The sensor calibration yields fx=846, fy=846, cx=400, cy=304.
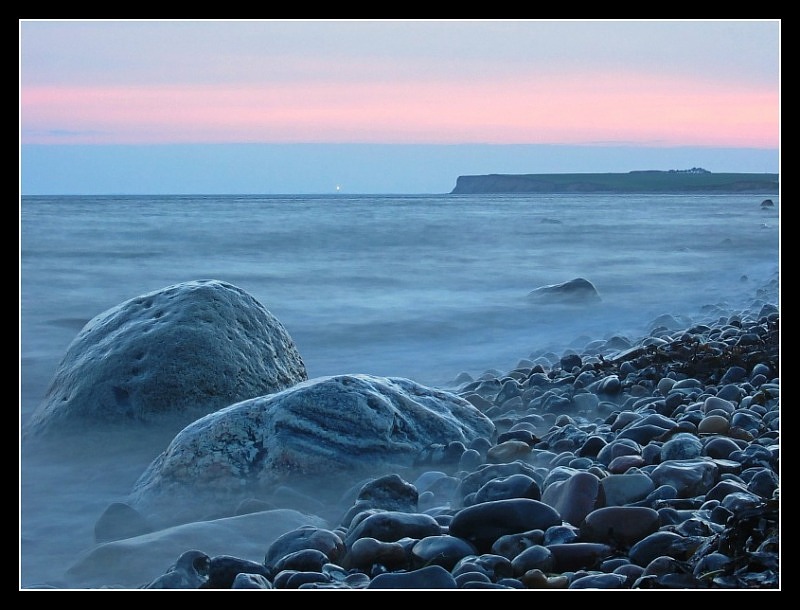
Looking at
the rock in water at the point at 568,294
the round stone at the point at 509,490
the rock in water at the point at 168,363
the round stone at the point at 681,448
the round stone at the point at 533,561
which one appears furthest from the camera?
the rock in water at the point at 568,294

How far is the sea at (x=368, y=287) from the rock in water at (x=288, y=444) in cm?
48

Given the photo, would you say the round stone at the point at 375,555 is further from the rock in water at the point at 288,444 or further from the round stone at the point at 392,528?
the rock in water at the point at 288,444

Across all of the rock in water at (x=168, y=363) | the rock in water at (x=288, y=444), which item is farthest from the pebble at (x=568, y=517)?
the rock in water at (x=168, y=363)

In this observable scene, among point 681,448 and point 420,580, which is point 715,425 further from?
point 420,580

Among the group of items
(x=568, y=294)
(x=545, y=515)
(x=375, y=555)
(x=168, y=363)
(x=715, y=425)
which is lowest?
(x=375, y=555)

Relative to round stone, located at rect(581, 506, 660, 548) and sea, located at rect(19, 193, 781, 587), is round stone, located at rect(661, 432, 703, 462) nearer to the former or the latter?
round stone, located at rect(581, 506, 660, 548)

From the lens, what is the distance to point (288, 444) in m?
3.82

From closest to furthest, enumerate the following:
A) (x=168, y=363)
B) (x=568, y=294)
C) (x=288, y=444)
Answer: (x=288, y=444)
(x=168, y=363)
(x=568, y=294)

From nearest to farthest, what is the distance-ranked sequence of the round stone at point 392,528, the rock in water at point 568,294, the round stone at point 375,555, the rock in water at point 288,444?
1. the round stone at point 375,555
2. the round stone at point 392,528
3. the rock in water at point 288,444
4. the rock in water at point 568,294

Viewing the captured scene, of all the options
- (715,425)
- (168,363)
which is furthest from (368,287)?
(715,425)

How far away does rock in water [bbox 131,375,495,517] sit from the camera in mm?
3781

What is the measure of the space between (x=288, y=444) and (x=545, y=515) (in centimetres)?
136

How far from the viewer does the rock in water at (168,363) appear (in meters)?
4.82
